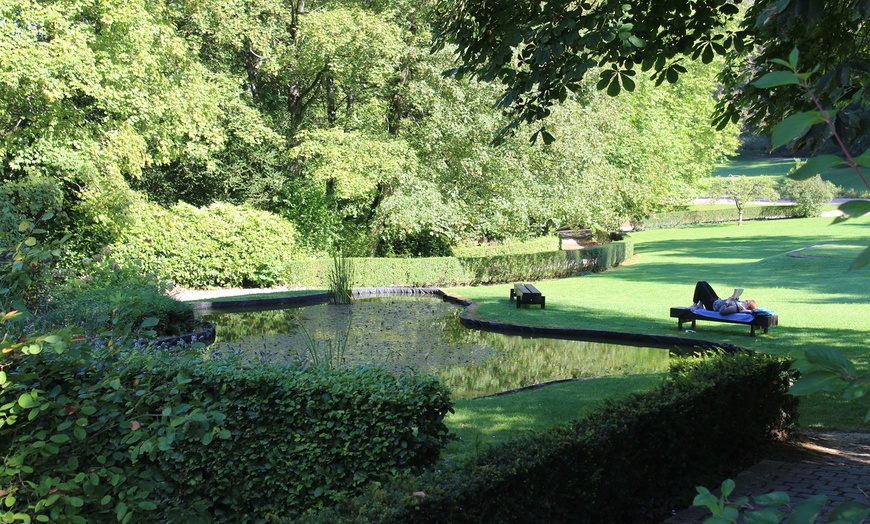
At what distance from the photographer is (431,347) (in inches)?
529

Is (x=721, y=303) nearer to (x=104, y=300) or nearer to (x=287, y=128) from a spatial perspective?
(x=104, y=300)

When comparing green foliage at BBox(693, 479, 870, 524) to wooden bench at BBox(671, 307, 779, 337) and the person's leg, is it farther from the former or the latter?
the person's leg

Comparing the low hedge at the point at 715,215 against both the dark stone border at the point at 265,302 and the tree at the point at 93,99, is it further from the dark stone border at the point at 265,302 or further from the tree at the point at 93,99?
the tree at the point at 93,99

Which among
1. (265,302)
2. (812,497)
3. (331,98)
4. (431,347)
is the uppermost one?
(331,98)

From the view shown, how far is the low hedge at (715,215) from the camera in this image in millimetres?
56844

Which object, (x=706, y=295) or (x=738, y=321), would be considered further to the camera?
(x=706, y=295)

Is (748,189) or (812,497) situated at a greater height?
(748,189)

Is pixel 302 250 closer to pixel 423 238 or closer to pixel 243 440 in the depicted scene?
pixel 423 238

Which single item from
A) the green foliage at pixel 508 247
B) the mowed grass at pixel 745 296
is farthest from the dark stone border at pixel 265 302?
the green foliage at pixel 508 247

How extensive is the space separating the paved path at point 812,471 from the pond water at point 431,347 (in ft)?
12.7

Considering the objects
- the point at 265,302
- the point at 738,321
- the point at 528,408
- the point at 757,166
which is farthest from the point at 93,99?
the point at 757,166

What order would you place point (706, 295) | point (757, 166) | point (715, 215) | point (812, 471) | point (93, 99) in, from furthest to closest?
point (757, 166) → point (715, 215) → point (93, 99) → point (706, 295) → point (812, 471)

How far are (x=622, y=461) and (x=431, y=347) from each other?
840cm

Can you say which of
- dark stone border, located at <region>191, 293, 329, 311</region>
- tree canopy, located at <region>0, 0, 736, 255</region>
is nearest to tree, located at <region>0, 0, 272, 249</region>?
tree canopy, located at <region>0, 0, 736, 255</region>
